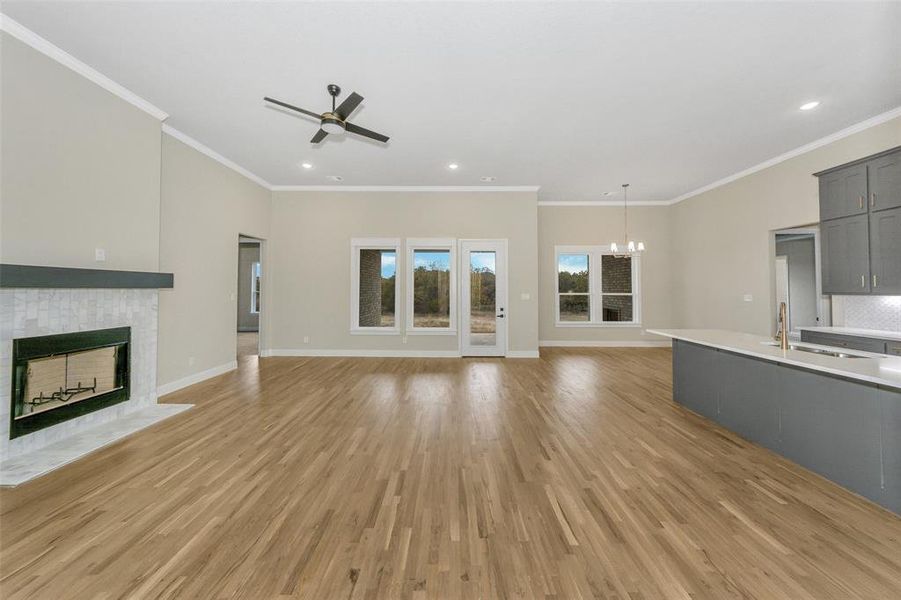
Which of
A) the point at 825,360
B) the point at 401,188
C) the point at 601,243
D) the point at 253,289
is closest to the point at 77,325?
the point at 401,188

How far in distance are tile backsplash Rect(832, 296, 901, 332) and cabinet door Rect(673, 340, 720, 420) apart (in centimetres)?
267

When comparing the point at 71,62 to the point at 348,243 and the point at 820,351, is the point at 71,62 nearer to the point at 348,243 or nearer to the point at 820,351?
the point at 348,243

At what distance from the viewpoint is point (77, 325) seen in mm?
3109

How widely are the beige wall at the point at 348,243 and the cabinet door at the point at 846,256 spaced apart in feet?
13.1

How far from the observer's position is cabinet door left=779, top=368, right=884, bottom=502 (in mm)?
2092

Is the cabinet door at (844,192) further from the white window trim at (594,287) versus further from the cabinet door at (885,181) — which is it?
the white window trim at (594,287)

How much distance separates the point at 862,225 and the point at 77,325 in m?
8.45

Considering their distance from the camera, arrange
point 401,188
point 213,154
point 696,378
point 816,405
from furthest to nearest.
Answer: point 401,188
point 213,154
point 696,378
point 816,405

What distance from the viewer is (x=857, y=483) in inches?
85.0

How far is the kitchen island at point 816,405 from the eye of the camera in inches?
79.7

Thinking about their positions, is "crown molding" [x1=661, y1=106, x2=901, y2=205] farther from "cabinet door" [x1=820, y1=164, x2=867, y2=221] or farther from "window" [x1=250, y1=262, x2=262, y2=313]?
"window" [x1=250, y1=262, x2=262, y2=313]

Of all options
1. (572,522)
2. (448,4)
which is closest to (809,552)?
(572,522)

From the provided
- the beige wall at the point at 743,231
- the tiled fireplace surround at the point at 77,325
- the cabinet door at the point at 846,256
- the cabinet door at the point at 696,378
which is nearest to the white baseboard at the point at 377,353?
the tiled fireplace surround at the point at 77,325

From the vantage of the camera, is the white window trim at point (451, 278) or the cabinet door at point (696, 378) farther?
the white window trim at point (451, 278)
